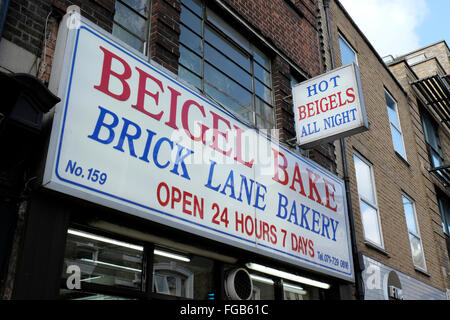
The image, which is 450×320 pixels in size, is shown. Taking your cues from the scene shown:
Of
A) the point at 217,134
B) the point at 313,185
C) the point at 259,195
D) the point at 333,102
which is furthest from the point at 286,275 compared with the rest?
→ the point at 333,102

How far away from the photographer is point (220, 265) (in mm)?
5691

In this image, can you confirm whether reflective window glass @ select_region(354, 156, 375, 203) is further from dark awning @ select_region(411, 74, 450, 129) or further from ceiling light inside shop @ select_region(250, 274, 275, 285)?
dark awning @ select_region(411, 74, 450, 129)

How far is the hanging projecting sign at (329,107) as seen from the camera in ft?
22.4

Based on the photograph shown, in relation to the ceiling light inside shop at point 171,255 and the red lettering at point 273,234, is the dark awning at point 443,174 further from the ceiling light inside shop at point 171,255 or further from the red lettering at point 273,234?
the ceiling light inside shop at point 171,255

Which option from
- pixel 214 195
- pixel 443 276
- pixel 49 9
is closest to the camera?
pixel 49 9

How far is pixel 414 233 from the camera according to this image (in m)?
11.3

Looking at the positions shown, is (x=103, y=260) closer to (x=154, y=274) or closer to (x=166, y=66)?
(x=154, y=274)

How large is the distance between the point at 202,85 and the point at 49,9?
2406 millimetres

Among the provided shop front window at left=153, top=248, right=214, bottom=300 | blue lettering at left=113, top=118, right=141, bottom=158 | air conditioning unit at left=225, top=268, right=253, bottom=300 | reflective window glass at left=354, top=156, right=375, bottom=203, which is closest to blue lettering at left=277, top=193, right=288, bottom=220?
air conditioning unit at left=225, top=268, right=253, bottom=300

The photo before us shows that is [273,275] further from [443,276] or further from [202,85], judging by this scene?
[443,276]

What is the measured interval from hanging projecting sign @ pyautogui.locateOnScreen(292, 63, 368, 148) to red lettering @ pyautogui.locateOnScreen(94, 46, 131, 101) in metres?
3.31

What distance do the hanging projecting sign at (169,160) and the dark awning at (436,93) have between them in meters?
8.88

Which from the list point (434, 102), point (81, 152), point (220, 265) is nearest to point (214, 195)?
point (220, 265)

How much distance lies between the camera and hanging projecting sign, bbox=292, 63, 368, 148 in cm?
684
